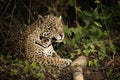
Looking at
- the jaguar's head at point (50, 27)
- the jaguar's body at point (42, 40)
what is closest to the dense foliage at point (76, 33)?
the jaguar's body at point (42, 40)

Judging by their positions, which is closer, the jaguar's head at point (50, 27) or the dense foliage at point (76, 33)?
the dense foliage at point (76, 33)

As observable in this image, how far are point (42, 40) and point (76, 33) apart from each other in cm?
148

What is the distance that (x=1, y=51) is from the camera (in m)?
9.45

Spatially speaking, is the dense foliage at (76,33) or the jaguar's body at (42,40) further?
the jaguar's body at (42,40)

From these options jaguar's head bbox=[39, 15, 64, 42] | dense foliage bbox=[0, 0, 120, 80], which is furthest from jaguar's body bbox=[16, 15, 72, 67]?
dense foliage bbox=[0, 0, 120, 80]

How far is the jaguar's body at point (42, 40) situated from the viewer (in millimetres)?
8849

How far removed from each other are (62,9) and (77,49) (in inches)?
92.4

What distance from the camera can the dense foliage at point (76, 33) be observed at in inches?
338

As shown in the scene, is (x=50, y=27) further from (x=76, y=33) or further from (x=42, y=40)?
(x=76, y=33)

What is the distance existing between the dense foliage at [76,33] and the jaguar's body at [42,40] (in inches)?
12.8

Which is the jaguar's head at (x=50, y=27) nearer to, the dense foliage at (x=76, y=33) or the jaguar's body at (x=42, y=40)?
the jaguar's body at (x=42, y=40)

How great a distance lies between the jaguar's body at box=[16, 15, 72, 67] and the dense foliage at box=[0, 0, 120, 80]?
32 centimetres

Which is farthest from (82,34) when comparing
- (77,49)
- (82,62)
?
(82,62)

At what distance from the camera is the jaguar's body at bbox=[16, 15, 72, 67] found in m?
8.85
